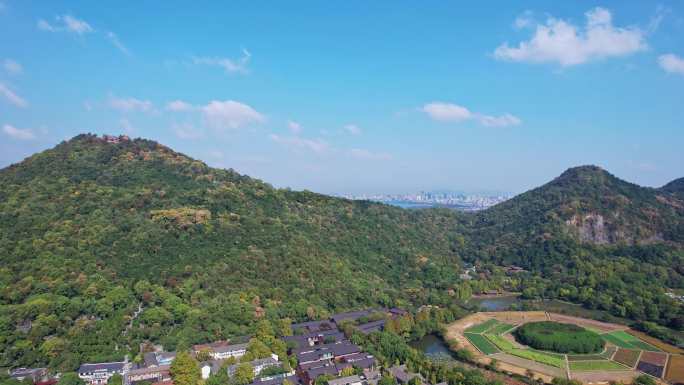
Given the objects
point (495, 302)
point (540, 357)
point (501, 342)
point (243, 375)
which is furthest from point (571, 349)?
point (243, 375)

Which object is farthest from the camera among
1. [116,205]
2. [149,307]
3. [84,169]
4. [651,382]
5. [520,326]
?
[84,169]

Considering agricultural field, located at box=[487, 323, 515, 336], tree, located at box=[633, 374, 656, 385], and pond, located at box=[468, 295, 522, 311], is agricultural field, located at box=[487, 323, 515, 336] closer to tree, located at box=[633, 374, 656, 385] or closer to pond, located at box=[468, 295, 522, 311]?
pond, located at box=[468, 295, 522, 311]

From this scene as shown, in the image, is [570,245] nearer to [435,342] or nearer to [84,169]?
[435,342]

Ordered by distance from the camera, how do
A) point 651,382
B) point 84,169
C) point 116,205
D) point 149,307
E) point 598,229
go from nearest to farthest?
point 651,382 → point 149,307 → point 116,205 → point 84,169 → point 598,229

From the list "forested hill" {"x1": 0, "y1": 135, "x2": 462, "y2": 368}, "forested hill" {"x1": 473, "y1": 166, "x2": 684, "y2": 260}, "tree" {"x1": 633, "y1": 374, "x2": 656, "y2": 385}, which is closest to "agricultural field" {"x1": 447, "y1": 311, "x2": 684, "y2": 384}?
"tree" {"x1": 633, "y1": 374, "x2": 656, "y2": 385}

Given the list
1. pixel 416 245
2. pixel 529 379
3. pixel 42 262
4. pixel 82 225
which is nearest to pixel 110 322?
pixel 42 262
